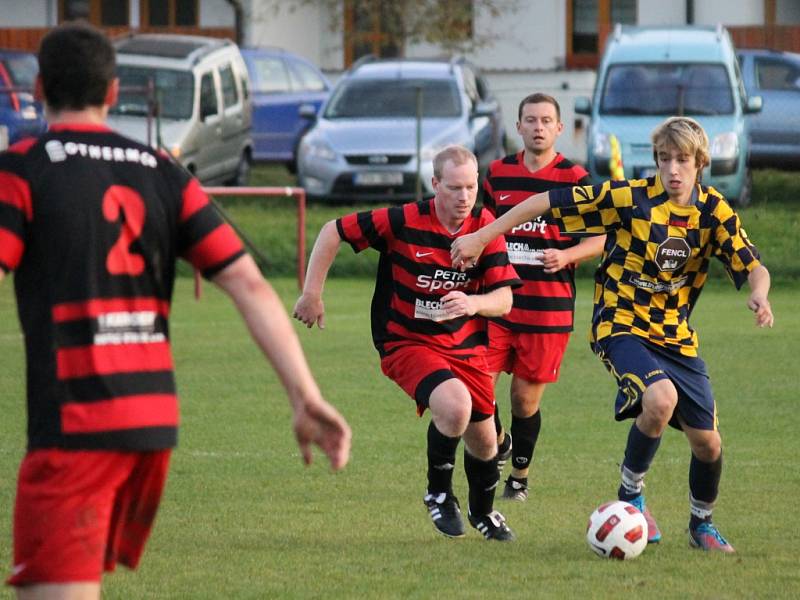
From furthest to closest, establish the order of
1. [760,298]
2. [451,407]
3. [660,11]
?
[660,11]
[451,407]
[760,298]

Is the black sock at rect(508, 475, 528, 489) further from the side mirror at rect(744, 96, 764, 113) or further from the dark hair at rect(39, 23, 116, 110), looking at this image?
the side mirror at rect(744, 96, 764, 113)

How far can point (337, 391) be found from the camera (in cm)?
1052

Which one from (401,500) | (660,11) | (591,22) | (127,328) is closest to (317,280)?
(401,500)

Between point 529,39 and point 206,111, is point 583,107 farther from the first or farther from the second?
point 529,39

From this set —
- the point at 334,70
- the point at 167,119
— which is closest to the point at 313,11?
the point at 334,70

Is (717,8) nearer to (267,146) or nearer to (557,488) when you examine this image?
(267,146)

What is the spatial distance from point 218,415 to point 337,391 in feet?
3.66

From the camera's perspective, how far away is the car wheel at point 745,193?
19.2 meters

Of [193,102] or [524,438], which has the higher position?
[193,102]

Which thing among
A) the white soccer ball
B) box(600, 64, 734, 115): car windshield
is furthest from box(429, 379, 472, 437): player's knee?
box(600, 64, 734, 115): car windshield

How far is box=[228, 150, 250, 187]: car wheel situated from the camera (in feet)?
73.8

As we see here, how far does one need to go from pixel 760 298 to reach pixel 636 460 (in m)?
0.89

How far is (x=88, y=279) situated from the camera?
358cm

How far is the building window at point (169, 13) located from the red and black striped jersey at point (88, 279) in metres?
33.6
